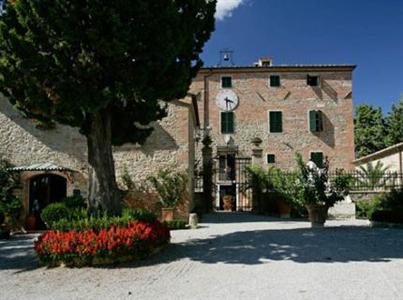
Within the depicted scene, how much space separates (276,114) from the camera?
28938 mm

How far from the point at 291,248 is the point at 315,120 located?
2056 cm

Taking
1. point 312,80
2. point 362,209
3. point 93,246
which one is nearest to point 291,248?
point 93,246

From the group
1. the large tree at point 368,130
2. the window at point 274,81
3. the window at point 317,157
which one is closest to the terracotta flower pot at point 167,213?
the window at point 317,157

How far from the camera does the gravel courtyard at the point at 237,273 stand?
5949mm

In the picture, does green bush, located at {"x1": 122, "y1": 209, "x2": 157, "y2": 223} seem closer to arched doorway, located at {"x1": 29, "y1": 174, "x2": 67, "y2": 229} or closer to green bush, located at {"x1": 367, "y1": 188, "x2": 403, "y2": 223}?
arched doorway, located at {"x1": 29, "y1": 174, "x2": 67, "y2": 229}

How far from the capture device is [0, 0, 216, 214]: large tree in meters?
8.14

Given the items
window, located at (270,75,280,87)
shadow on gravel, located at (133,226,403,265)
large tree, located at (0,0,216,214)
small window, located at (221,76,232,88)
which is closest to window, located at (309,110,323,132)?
window, located at (270,75,280,87)

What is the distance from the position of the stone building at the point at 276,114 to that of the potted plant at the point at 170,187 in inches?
480

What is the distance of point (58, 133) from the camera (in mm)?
16797

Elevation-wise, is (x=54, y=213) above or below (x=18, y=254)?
above

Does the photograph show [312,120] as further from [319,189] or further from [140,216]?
[140,216]

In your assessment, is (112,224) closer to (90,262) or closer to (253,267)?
(90,262)

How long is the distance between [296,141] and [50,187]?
58.5 feet

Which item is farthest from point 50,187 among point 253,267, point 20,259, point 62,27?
point 253,267
